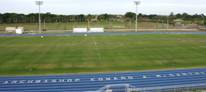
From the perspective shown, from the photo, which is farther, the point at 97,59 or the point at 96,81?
the point at 97,59

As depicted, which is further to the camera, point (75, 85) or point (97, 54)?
point (97, 54)

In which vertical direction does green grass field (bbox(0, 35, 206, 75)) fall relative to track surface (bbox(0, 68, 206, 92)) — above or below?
above

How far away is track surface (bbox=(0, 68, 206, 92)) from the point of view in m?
18.4

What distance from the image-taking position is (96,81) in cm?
1986

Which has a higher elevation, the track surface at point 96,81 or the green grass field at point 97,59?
the green grass field at point 97,59

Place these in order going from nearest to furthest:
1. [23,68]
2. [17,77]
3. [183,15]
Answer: [17,77], [23,68], [183,15]

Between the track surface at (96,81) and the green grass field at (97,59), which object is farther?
the green grass field at (97,59)

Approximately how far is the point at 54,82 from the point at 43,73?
10.8 ft

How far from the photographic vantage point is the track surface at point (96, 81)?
18356mm

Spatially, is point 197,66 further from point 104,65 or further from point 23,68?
point 23,68

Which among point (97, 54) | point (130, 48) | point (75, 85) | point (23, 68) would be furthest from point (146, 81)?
point (130, 48)

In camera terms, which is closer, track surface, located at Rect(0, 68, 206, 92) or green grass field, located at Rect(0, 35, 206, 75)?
track surface, located at Rect(0, 68, 206, 92)

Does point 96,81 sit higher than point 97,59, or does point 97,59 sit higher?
point 97,59

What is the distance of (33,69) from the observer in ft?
78.4
